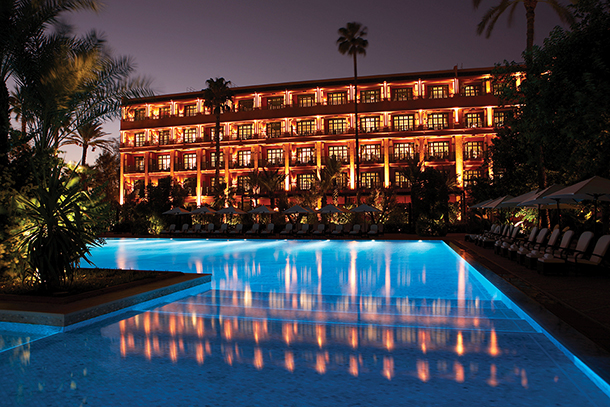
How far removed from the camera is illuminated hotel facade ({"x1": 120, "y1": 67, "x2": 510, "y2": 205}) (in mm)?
47156

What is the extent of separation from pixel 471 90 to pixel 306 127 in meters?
18.9

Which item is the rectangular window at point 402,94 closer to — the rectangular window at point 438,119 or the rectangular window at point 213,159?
the rectangular window at point 438,119

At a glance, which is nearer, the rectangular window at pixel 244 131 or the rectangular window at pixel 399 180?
the rectangular window at pixel 399 180

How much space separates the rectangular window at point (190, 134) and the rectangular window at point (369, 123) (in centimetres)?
2101

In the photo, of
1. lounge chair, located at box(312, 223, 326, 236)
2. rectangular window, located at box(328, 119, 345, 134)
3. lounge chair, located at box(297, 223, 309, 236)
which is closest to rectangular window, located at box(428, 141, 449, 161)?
rectangular window, located at box(328, 119, 345, 134)

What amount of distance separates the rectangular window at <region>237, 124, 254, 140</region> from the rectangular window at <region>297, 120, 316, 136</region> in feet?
19.0

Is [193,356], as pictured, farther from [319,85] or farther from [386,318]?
[319,85]

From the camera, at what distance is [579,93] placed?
6.66m

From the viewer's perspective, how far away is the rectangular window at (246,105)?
54.0 metres

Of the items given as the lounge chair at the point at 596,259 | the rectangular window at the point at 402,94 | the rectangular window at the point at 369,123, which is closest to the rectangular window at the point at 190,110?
the rectangular window at the point at 369,123

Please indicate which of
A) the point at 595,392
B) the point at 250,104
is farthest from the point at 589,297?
the point at 250,104

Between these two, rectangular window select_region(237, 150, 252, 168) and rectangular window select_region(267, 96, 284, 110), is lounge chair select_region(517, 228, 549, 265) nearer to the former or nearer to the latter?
rectangular window select_region(237, 150, 252, 168)

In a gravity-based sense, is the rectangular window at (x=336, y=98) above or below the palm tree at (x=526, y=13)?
above

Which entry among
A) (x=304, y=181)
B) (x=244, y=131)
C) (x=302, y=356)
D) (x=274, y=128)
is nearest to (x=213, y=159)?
(x=244, y=131)
